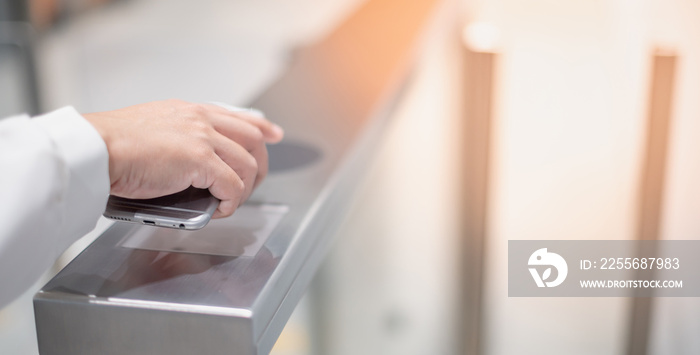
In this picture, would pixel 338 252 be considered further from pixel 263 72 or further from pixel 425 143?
pixel 263 72

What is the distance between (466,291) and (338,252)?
0.27m

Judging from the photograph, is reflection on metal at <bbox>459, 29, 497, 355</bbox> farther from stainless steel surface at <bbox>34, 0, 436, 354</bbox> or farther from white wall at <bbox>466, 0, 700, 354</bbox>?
stainless steel surface at <bbox>34, 0, 436, 354</bbox>

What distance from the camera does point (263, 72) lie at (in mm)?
1863

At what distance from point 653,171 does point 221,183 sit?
0.83 metres

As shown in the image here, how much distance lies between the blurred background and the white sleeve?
21 centimetres

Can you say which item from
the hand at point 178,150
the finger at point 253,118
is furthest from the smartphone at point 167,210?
the finger at point 253,118

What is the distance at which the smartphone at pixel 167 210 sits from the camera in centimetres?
51

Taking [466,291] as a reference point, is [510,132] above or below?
above

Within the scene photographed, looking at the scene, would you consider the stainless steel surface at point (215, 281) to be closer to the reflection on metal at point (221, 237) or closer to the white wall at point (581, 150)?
the reflection on metal at point (221, 237)

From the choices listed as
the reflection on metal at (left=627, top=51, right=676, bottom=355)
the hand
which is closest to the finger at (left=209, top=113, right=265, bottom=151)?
the hand

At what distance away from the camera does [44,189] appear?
0.44 meters

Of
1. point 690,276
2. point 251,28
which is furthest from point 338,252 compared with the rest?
point 251,28

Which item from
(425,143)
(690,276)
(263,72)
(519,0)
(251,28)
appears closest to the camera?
(690,276)

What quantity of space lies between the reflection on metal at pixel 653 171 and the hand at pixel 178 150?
0.66 m
